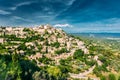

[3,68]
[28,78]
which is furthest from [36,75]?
[3,68]

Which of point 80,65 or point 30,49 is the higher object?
point 30,49

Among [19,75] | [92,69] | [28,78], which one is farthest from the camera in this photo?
[92,69]

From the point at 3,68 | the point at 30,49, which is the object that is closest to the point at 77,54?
the point at 30,49

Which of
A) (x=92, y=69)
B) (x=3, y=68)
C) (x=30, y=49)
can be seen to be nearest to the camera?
(x=3, y=68)

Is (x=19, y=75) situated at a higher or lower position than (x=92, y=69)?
higher

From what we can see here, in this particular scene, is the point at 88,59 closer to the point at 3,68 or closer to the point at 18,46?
the point at 18,46

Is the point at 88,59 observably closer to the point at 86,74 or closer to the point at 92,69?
the point at 92,69

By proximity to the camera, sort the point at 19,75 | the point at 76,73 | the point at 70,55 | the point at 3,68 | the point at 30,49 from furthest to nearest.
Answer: the point at 70,55 < the point at 30,49 < the point at 76,73 < the point at 19,75 < the point at 3,68

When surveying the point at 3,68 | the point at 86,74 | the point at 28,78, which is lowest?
the point at 86,74

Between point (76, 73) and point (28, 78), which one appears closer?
point (28, 78)
